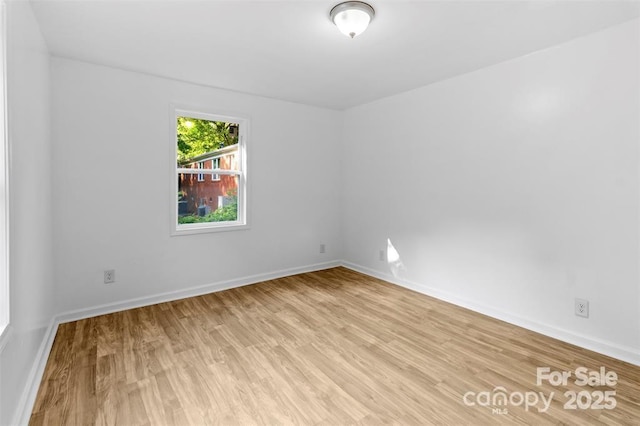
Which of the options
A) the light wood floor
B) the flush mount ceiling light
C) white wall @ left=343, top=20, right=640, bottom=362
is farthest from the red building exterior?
the flush mount ceiling light

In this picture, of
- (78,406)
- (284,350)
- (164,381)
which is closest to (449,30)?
(284,350)

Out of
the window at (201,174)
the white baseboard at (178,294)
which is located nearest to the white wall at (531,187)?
the white baseboard at (178,294)

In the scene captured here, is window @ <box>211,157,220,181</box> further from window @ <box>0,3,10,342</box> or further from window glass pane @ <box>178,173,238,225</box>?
window @ <box>0,3,10,342</box>

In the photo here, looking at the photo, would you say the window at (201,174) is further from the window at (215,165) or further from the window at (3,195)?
the window at (3,195)

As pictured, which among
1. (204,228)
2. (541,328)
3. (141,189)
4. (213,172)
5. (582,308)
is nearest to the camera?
(582,308)

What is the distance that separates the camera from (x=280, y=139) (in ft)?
14.5

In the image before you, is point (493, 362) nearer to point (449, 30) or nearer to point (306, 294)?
point (306, 294)

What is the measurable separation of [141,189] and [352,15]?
8.81ft

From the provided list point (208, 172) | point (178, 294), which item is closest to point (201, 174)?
point (208, 172)

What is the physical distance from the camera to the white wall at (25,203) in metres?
1.63

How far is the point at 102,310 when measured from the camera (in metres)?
3.22

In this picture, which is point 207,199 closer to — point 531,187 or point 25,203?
point 25,203

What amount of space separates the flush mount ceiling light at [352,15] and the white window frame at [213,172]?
7.08 ft

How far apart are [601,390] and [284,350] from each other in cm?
213
